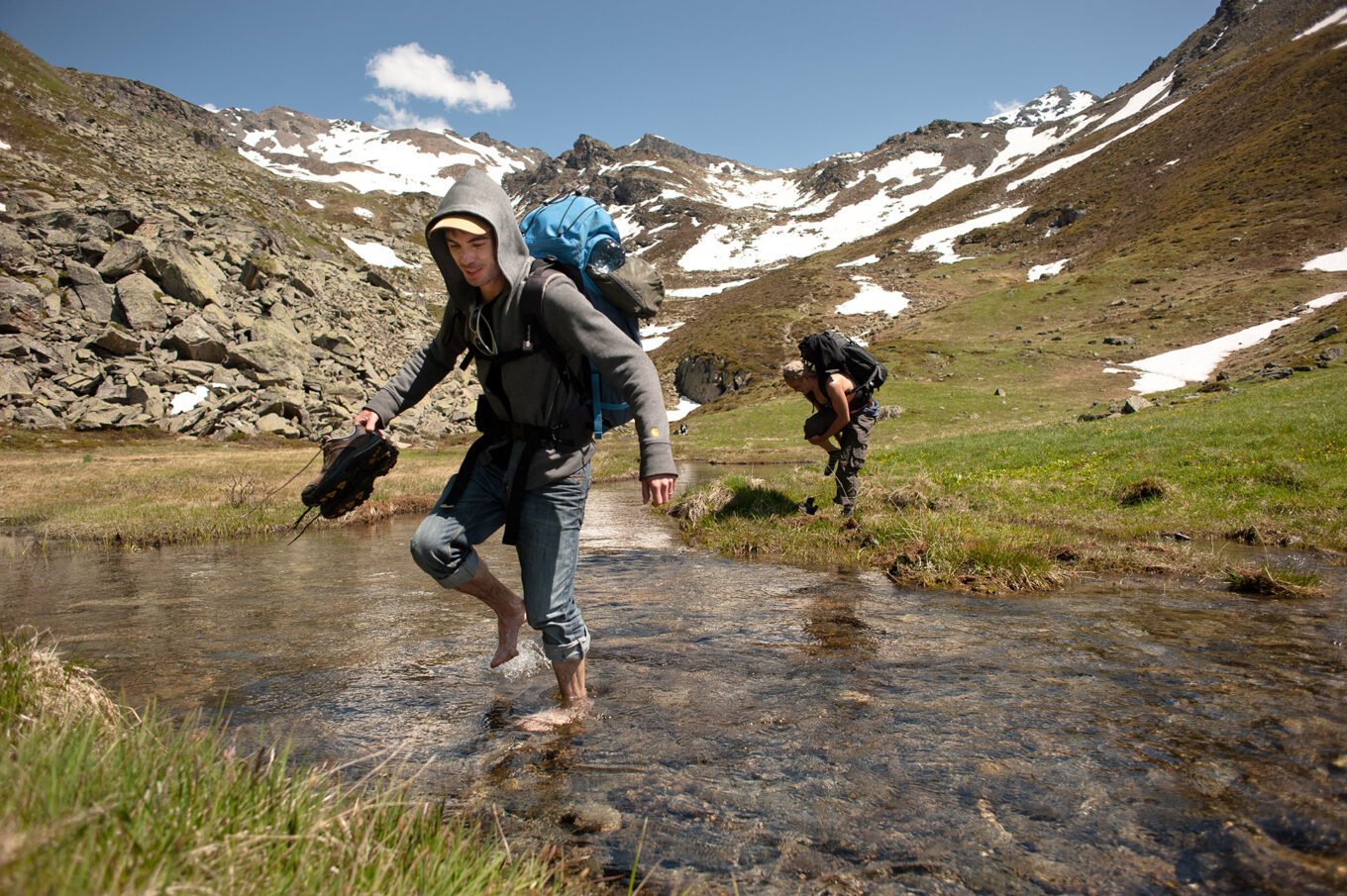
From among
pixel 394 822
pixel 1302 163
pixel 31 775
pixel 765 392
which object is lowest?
pixel 394 822

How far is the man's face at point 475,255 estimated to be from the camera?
163 inches

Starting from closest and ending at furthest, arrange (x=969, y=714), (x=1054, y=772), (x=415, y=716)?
(x=1054, y=772)
(x=969, y=714)
(x=415, y=716)

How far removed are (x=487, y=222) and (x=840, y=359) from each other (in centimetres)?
721

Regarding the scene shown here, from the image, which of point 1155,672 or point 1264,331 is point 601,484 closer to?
point 1155,672

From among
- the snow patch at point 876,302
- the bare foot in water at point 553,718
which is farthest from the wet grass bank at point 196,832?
the snow patch at point 876,302

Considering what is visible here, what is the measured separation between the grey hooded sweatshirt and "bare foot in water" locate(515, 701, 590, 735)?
1354 mm

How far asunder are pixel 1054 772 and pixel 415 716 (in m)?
3.44

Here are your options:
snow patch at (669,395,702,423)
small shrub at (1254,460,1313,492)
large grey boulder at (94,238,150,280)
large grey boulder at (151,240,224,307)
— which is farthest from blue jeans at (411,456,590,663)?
snow patch at (669,395,702,423)

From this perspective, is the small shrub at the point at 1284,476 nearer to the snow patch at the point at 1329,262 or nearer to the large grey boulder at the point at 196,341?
the large grey boulder at the point at 196,341

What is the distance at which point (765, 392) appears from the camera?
56.7 meters

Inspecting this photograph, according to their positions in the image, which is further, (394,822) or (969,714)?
(969,714)

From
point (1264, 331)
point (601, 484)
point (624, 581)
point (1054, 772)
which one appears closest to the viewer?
point (1054, 772)

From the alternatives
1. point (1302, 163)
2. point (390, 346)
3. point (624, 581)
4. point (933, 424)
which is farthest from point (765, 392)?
point (1302, 163)

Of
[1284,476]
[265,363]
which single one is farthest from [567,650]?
[265,363]
